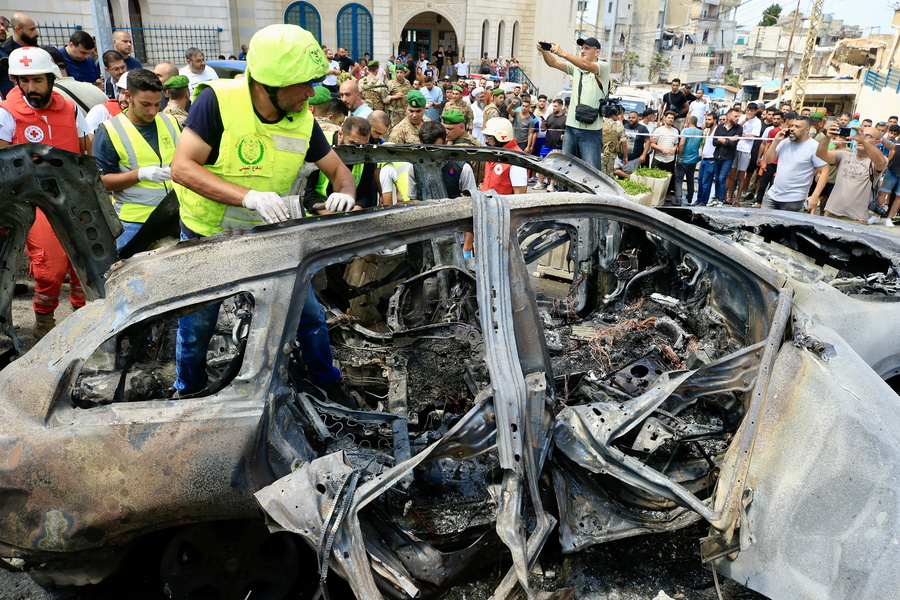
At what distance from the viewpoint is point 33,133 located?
4.39m

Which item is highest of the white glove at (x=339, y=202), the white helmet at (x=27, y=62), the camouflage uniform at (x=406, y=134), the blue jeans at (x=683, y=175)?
the white helmet at (x=27, y=62)

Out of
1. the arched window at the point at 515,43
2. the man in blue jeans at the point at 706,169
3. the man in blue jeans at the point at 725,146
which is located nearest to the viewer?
the man in blue jeans at the point at 725,146

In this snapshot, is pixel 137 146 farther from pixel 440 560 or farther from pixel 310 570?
pixel 440 560

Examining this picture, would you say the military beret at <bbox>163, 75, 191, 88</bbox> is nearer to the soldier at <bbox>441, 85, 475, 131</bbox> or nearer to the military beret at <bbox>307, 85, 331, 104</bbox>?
the military beret at <bbox>307, 85, 331, 104</bbox>

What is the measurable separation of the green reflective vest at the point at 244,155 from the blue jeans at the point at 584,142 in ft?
17.2

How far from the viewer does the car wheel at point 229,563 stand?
2.45 metres

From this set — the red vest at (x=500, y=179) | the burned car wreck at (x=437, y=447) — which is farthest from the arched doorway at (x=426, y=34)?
the burned car wreck at (x=437, y=447)

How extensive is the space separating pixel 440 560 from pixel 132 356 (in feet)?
4.85

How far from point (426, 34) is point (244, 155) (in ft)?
114

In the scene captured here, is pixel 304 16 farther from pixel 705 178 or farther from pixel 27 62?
pixel 27 62

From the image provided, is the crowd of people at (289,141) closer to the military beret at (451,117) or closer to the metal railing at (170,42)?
the military beret at (451,117)

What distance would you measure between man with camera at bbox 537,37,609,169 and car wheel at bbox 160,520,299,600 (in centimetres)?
612

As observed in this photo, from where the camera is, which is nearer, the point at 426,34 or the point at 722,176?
the point at 722,176

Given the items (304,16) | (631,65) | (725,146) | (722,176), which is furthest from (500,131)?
(631,65)
